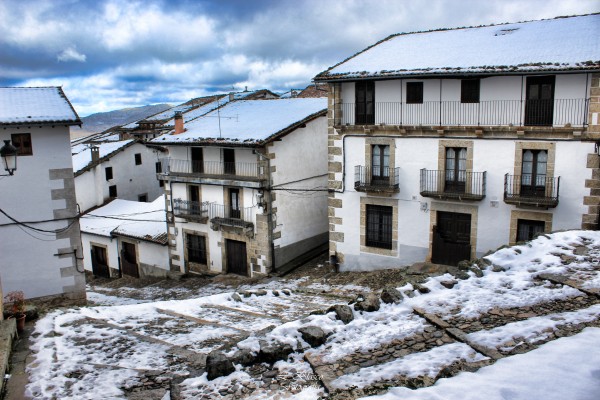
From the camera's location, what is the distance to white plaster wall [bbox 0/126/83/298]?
49.8 ft

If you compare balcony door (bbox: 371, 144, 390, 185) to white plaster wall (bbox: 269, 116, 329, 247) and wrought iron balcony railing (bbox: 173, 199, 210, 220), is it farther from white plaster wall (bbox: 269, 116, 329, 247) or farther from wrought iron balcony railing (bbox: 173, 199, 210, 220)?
wrought iron balcony railing (bbox: 173, 199, 210, 220)

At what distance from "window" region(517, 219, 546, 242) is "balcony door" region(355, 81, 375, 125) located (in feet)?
22.1

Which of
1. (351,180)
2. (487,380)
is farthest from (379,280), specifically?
(487,380)

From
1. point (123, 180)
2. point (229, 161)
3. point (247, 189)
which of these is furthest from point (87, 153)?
point (247, 189)

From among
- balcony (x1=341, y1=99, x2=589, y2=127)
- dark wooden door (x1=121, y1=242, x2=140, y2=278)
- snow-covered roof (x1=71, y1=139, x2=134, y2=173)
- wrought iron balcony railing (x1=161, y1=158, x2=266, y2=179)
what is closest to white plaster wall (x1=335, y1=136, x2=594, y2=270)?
balcony (x1=341, y1=99, x2=589, y2=127)

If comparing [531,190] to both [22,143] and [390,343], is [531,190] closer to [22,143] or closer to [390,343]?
[390,343]

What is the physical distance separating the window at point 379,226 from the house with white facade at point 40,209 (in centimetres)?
1104

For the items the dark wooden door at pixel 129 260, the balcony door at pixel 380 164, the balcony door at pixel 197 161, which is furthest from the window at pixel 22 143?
the dark wooden door at pixel 129 260

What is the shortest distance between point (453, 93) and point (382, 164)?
3.78 m

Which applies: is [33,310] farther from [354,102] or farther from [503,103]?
[503,103]

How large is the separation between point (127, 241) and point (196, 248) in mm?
4739

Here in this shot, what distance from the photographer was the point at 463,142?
18.3 m

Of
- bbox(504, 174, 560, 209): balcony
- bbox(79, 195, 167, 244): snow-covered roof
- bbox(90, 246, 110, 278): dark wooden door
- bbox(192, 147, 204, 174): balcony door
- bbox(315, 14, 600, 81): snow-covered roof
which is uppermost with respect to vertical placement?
bbox(315, 14, 600, 81): snow-covered roof

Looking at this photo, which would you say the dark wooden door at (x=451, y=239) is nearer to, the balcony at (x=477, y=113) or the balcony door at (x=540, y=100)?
the balcony at (x=477, y=113)
